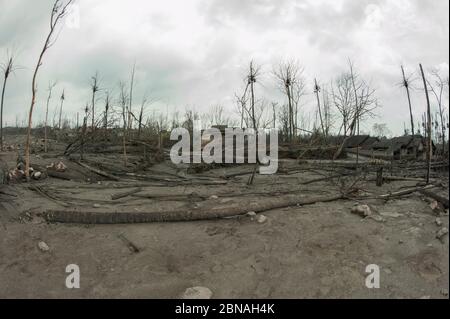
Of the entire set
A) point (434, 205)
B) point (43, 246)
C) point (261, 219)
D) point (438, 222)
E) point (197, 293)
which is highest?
point (434, 205)

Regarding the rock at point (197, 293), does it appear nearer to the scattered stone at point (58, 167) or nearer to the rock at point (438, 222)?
the rock at point (438, 222)

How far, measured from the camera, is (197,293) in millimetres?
4152

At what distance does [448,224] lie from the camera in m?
4.79

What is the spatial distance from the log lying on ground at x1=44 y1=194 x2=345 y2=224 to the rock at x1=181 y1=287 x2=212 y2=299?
170 centimetres

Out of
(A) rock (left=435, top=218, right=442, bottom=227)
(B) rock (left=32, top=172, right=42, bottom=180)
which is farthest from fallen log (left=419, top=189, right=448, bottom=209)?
(B) rock (left=32, top=172, right=42, bottom=180)

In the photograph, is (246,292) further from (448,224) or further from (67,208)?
(67,208)

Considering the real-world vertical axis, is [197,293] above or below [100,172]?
below

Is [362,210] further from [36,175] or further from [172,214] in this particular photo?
[36,175]

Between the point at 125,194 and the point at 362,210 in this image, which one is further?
the point at 125,194

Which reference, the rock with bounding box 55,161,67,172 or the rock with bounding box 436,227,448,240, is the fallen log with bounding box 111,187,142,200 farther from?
the rock with bounding box 436,227,448,240

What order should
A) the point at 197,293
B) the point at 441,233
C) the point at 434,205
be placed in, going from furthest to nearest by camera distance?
the point at 434,205 → the point at 441,233 → the point at 197,293

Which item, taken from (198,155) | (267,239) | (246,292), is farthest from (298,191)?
(198,155)

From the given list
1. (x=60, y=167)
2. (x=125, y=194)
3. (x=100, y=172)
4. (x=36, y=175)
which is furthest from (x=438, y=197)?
(x=60, y=167)

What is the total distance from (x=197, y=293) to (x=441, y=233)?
307 centimetres
